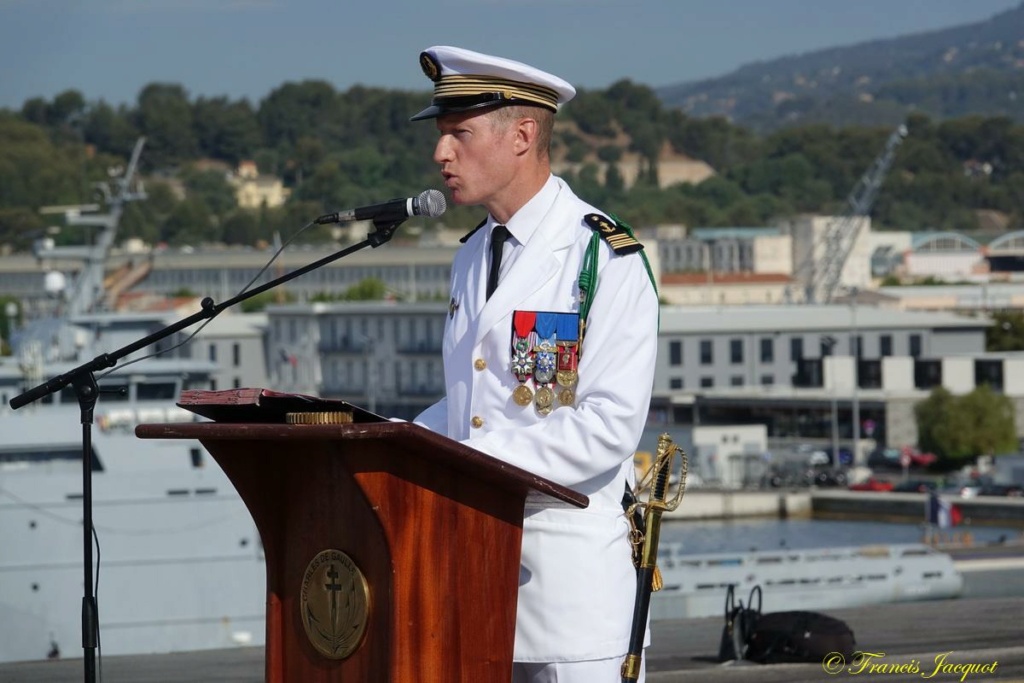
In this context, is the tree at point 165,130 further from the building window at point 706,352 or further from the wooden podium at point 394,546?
the wooden podium at point 394,546

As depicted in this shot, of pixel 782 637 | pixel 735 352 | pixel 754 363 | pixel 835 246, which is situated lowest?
pixel 754 363

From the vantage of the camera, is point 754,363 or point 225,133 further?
point 225,133

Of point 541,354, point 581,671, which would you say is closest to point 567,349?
point 541,354

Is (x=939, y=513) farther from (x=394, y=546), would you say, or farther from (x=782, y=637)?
(x=394, y=546)

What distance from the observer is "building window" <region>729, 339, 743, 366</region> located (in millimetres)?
48594

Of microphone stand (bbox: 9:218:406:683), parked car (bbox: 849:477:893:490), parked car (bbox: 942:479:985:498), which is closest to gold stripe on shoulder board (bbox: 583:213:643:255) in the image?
microphone stand (bbox: 9:218:406:683)

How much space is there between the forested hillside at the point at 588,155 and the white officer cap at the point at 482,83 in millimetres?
106424

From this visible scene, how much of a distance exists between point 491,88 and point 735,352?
153ft

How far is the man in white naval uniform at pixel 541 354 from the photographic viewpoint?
2.21 meters

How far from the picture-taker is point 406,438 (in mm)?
2010

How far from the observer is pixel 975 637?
4.22m

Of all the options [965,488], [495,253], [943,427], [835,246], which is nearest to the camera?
[495,253]

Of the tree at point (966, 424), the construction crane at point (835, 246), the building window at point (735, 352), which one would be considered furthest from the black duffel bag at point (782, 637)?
the construction crane at point (835, 246)

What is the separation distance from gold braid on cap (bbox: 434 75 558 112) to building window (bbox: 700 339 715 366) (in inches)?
1815
